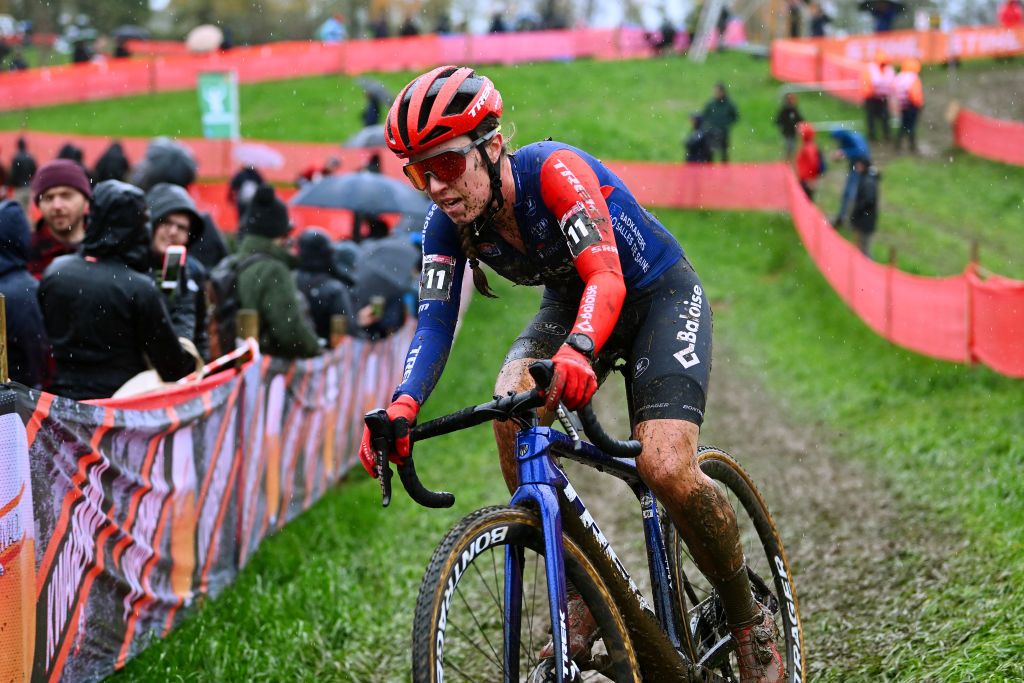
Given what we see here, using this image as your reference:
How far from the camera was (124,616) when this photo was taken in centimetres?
555

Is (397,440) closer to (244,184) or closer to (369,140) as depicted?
(244,184)

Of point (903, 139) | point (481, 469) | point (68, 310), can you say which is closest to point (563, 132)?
point (903, 139)

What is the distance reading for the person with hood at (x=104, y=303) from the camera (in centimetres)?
597

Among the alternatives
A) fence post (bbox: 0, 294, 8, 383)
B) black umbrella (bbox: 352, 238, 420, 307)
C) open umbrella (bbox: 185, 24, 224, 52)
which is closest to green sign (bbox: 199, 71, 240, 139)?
black umbrella (bbox: 352, 238, 420, 307)

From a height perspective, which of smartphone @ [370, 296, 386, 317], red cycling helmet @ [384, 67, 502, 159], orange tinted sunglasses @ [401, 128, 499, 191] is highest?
red cycling helmet @ [384, 67, 502, 159]

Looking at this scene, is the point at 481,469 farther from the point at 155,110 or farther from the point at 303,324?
the point at 155,110

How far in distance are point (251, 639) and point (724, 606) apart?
2781 millimetres

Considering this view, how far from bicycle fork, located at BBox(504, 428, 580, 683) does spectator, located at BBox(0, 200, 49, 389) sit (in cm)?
322

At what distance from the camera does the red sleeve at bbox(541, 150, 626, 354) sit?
3.76 meters

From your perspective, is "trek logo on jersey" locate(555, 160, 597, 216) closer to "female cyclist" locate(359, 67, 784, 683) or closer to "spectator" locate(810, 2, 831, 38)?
"female cyclist" locate(359, 67, 784, 683)

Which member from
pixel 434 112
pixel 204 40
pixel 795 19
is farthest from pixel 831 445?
pixel 795 19

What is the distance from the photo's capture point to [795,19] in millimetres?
47875

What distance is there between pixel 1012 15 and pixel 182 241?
127 ft

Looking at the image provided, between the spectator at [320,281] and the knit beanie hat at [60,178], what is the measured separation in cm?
302
